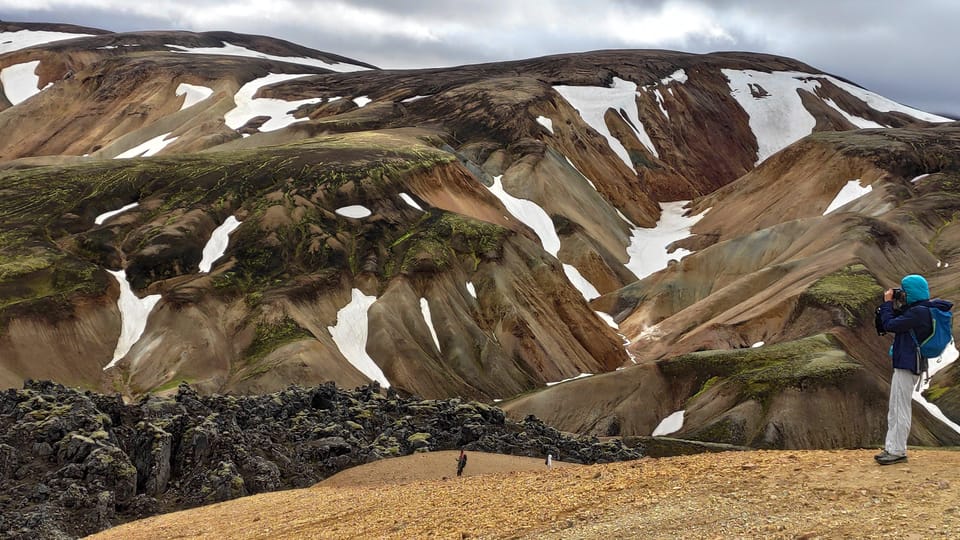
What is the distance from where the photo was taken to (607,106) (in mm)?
149625

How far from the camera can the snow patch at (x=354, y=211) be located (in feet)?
258

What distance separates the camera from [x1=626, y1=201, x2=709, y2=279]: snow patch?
365ft

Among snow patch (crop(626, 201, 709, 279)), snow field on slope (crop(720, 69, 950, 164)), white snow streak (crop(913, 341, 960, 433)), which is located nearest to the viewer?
white snow streak (crop(913, 341, 960, 433))

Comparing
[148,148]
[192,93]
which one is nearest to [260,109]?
[192,93]

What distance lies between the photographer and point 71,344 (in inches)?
2299

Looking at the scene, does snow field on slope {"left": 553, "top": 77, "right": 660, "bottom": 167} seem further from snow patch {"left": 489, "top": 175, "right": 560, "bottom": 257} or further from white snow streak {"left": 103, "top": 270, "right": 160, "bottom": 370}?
white snow streak {"left": 103, "top": 270, "right": 160, "bottom": 370}

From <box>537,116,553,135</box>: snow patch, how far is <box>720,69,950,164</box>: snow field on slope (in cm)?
4991

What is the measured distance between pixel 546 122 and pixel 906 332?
11910cm

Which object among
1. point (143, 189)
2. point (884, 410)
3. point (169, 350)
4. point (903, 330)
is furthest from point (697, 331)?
point (903, 330)

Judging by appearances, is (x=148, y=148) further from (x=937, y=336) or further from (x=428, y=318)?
(x=937, y=336)

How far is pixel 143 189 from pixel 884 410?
56.4 meters

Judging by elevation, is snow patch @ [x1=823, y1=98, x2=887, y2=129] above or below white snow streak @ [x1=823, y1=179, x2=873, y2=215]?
above

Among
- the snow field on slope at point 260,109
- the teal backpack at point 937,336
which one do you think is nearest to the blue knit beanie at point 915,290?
the teal backpack at point 937,336

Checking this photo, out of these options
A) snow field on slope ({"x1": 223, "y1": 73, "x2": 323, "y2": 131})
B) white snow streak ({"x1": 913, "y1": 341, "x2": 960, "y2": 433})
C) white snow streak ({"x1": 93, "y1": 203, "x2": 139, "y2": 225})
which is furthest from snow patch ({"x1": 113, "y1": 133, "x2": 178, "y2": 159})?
white snow streak ({"x1": 913, "y1": 341, "x2": 960, "y2": 433})
